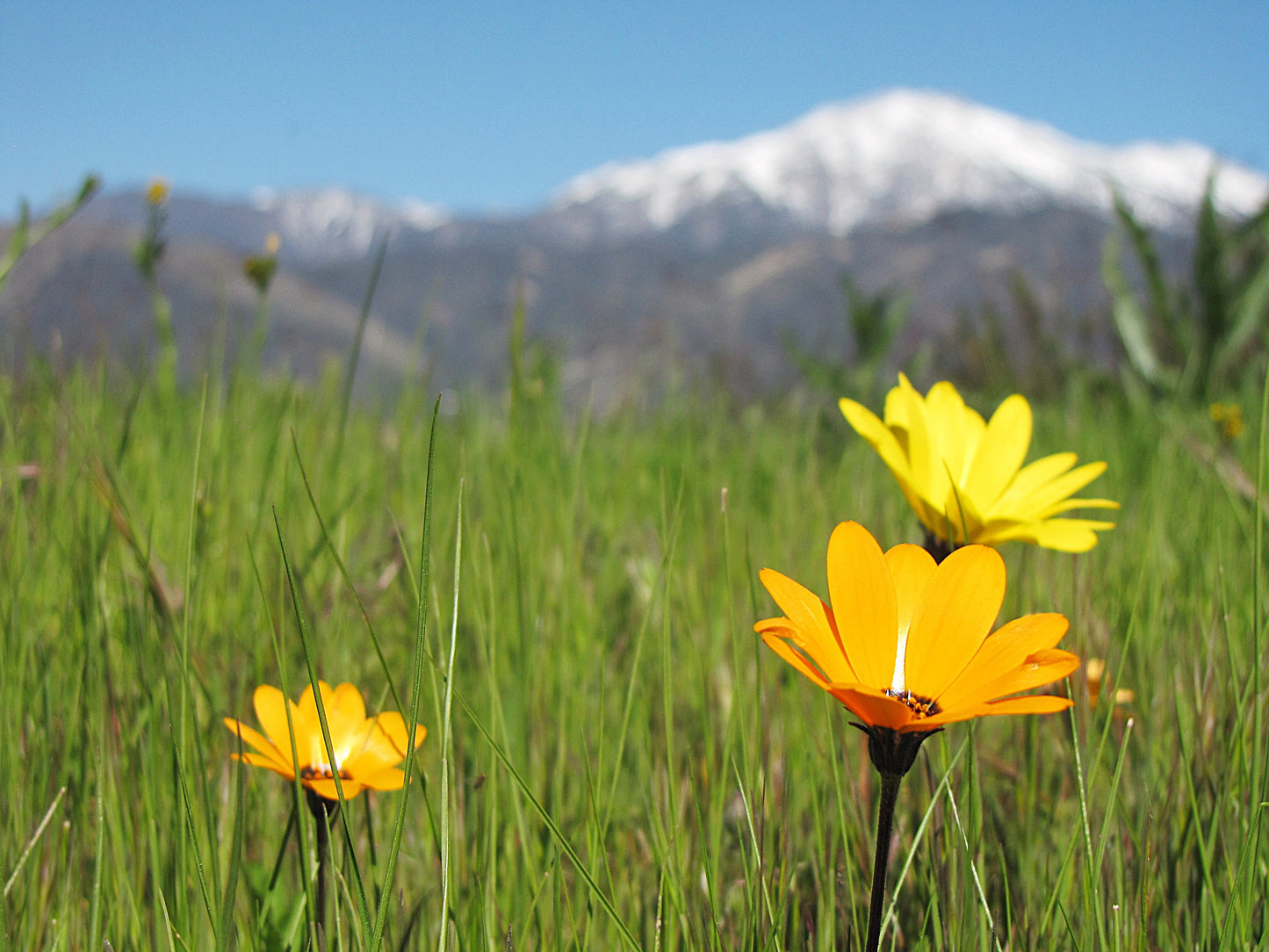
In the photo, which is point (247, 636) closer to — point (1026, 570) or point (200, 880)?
point (200, 880)

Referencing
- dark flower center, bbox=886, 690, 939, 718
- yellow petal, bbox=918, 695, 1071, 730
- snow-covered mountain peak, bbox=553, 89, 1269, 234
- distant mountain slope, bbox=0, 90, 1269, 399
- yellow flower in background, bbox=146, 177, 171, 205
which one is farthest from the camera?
snow-covered mountain peak, bbox=553, 89, 1269, 234

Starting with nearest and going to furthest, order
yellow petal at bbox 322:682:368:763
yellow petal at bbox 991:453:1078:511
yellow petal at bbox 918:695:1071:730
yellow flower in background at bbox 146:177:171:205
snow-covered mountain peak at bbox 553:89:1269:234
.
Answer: yellow petal at bbox 918:695:1071:730, yellow petal at bbox 322:682:368:763, yellow petal at bbox 991:453:1078:511, yellow flower in background at bbox 146:177:171:205, snow-covered mountain peak at bbox 553:89:1269:234

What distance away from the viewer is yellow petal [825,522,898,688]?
464 millimetres

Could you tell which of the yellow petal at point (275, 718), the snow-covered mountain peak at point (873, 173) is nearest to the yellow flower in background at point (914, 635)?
the yellow petal at point (275, 718)

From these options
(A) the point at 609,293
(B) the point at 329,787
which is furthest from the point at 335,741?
(A) the point at 609,293

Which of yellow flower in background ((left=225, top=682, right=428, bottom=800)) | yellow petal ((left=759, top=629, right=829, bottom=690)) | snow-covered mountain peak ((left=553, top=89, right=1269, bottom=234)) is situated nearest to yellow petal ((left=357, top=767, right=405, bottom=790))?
yellow flower in background ((left=225, top=682, right=428, bottom=800))

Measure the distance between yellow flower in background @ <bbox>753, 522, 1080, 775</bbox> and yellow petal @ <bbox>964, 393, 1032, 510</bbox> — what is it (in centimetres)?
32

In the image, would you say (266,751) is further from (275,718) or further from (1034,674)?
(1034,674)

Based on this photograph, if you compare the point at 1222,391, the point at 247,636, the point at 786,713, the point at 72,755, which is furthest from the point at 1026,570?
the point at 1222,391

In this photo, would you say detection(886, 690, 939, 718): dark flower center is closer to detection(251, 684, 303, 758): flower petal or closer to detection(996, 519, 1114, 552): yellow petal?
detection(996, 519, 1114, 552): yellow petal

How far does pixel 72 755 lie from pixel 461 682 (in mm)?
369

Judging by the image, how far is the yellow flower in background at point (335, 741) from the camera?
1.71 ft

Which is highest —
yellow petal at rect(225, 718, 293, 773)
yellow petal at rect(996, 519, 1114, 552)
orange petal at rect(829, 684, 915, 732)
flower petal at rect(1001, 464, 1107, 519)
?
flower petal at rect(1001, 464, 1107, 519)

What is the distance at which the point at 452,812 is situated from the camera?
2.24ft
